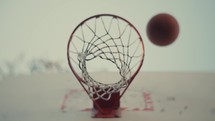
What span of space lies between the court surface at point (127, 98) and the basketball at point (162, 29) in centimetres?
49

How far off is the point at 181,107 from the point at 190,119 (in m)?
0.29

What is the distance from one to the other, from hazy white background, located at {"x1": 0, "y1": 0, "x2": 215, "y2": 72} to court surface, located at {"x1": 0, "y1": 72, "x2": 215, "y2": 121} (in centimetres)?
24

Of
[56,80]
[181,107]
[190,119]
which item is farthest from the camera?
[56,80]

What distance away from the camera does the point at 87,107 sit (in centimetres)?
371

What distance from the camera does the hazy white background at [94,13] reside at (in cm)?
449

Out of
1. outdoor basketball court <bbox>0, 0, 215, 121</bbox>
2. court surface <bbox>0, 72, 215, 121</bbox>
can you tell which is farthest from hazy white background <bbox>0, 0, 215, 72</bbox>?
court surface <bbox>0, 72, 215, 121</bbox>

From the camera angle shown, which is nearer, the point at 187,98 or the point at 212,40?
the point at 187,98

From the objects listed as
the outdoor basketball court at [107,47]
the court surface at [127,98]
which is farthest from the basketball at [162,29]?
the court surface at [127,98]

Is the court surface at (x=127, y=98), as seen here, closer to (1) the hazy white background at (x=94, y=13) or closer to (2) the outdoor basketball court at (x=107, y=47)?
(2) the outdoor basketball court at (x=107, y=47)

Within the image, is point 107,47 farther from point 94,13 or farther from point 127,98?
point 127,98

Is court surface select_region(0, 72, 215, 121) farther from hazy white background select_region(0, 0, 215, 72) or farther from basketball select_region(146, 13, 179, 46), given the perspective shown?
basketball select_region(146, 13, 179, 46)

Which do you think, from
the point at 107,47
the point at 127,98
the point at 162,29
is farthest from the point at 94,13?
the point at 127,98

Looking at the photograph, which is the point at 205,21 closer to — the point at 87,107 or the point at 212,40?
the point at 212,40

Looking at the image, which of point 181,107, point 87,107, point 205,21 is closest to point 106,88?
point 87,107
